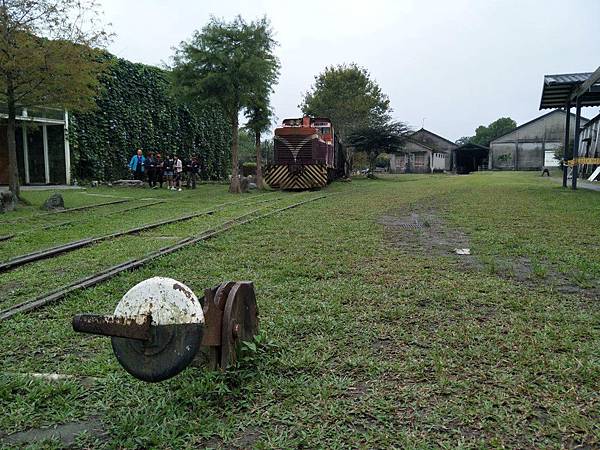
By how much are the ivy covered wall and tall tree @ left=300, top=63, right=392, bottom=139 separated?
35.1ft

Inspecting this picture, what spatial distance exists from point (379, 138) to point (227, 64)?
18.1 m

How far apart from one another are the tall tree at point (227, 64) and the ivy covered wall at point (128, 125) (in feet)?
9.58

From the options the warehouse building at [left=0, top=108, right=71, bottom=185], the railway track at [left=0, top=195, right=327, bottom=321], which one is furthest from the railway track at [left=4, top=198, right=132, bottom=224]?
the warehouse building at [left=0, top=108, right=71, bottom=185]

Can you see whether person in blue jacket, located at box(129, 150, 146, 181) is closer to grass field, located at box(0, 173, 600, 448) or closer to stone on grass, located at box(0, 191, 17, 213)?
stone on grass, located at box(0, 191, 17, 213)

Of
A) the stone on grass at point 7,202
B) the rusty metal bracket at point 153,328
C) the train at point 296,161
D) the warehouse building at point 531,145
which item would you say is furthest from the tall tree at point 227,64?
the warehouse building at point 531,145

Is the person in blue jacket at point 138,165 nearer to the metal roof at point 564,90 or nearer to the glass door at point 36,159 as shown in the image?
the glass door at point 36,159

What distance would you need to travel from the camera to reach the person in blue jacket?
2134 cm

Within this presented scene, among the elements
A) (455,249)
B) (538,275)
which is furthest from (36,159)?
(538,275)

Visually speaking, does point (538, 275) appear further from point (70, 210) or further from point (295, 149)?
point (295, 149)

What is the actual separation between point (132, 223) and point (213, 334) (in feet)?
23.9

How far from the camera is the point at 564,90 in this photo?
1847cm

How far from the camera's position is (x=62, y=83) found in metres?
11.2

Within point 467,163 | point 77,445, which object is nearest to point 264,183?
point 77,445

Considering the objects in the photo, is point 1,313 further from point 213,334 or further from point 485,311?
point 485,311
